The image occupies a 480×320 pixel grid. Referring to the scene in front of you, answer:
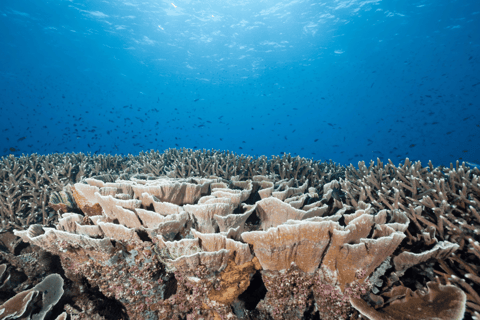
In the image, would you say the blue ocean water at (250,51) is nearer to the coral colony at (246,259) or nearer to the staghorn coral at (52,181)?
the staghorn coral at (52,181)

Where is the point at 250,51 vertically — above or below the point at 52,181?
above

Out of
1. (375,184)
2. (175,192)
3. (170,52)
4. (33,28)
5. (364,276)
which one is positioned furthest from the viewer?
(170,52)

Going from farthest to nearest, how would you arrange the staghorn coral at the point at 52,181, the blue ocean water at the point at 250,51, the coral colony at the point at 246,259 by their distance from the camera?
the blue ocean water at the point at 250,51 → the staghorn coral at the point at 52,181 → the coral colony at the point at 246,259

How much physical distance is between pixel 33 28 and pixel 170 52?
75.6 ft

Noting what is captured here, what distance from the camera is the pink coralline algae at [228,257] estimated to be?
5.60 ft

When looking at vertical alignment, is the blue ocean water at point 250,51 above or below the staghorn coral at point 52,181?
above

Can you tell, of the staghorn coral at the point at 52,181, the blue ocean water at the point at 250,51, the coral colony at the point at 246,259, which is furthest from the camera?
the blue ocean water at the point at 250,51

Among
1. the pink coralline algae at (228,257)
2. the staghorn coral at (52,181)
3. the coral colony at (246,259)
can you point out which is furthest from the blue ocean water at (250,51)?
the pink coralline algae at (228,257)

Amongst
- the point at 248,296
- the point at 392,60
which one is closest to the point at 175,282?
the point at 248,296

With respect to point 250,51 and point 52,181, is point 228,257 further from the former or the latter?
point 250,51

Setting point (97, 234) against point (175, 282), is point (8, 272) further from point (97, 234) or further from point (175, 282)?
point (175, 282)

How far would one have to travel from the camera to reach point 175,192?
91.4 inches

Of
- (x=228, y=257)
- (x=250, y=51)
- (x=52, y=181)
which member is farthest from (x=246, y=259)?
(x=250, y=51)

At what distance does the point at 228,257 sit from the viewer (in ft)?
5.90
